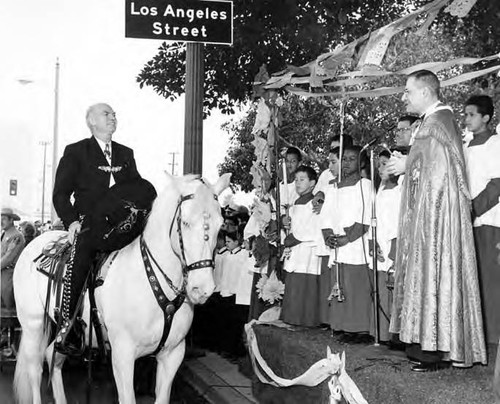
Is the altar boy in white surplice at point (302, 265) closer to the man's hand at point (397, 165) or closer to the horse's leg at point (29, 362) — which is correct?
the horse's leg at point (29, 362)

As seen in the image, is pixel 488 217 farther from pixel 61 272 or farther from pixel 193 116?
pixel 193 116

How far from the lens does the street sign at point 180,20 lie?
33.8 ft

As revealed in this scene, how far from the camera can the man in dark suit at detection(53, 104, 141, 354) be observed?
7.22 m

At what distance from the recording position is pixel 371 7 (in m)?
15.0

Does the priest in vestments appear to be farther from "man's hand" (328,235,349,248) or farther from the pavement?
the pavement

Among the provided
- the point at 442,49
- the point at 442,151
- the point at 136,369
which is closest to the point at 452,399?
the point at 442,151

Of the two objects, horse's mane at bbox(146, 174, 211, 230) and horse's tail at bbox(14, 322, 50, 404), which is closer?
horse's mane at bbox(146, 174, 211, 230)

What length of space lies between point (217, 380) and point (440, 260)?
4.97m

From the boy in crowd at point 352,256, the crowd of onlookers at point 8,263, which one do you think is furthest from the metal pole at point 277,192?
the crowd of onlookers at point 8,263

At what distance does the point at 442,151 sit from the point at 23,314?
444 centimetres

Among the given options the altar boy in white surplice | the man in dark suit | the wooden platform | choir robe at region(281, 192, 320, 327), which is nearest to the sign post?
the altar boy in white surplice

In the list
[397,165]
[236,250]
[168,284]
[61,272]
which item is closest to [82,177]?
[61,272]

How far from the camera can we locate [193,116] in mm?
11680

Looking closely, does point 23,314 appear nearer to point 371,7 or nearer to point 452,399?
point 452,399
